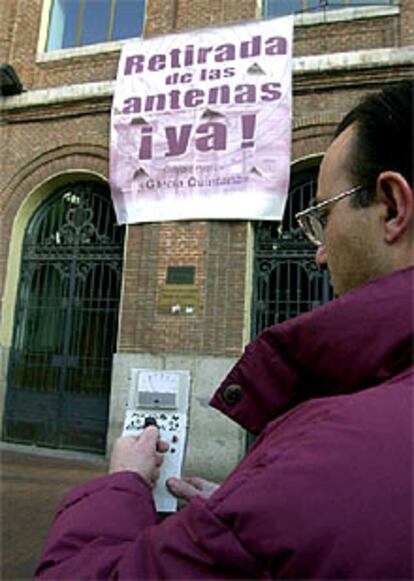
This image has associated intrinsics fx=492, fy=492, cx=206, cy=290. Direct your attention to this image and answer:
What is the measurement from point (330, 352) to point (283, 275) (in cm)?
699

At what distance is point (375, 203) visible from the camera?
1.08m

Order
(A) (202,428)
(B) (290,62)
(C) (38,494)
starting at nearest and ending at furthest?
(C) (38,494) → (A) (202,428) → (B) (290,62)

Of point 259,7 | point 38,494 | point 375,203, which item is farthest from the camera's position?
point 259,7

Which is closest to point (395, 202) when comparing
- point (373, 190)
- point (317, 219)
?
point (373, 190)

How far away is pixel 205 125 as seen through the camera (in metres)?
7.98

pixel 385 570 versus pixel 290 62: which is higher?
pixel 290 62

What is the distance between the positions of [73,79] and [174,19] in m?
2.26

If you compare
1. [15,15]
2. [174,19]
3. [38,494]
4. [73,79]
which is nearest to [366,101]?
[38,494]

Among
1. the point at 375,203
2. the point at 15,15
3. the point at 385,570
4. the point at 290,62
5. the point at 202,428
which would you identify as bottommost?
the point at 202,428

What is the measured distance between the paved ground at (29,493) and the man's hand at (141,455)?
2977 millimetres

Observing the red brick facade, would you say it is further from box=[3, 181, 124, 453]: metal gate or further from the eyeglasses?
the eyeglasses

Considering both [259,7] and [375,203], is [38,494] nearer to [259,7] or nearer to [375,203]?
[375,203]

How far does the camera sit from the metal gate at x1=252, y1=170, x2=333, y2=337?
7664 mm

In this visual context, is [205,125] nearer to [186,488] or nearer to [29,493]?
[29,493]
